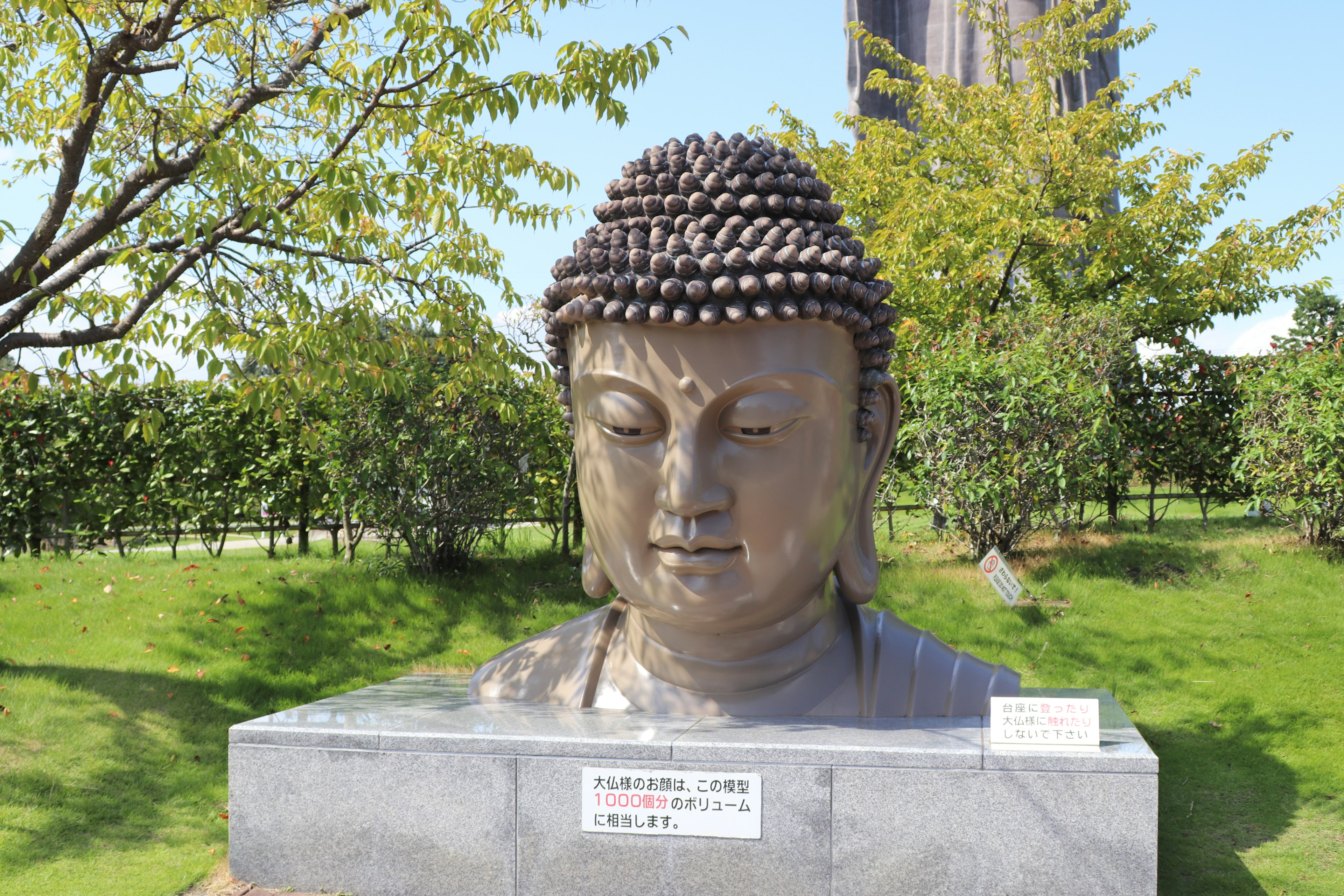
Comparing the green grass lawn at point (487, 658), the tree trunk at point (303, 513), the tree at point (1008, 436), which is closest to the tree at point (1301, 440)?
the green grass lawn at point (487, 658)

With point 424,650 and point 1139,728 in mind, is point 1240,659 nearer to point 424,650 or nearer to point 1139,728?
point 1139,728

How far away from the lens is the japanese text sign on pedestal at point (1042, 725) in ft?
9.99

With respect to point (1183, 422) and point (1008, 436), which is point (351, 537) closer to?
point (1008, 436)

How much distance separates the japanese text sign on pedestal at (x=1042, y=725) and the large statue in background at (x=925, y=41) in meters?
17.6

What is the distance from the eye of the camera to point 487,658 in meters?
7.04

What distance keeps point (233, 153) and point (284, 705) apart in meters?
3.44

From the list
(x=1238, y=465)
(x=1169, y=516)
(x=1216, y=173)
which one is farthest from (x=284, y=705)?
(x=1216, y=173)

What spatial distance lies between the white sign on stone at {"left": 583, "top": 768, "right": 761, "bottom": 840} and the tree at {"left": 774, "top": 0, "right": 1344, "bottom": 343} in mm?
6769

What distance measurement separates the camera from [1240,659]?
6.12m

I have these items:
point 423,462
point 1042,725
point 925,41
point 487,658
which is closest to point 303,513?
point 423,462

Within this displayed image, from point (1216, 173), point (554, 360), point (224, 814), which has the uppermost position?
point (1216, 173)

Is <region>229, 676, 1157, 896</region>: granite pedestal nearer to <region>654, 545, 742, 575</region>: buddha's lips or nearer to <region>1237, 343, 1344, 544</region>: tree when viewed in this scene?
<region>654, 545, 742, 575</region>: buddha's lips

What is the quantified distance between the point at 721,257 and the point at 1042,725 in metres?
1.74

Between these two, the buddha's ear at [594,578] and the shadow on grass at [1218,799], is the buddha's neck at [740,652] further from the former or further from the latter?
the shadow on grass at [1218,799]
